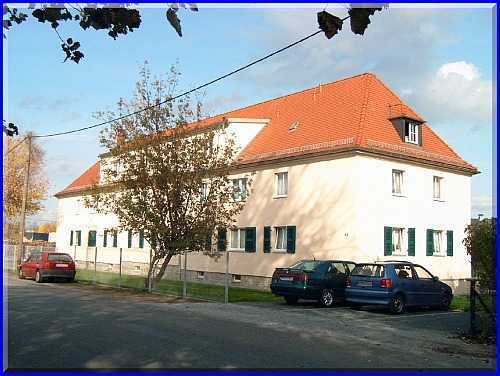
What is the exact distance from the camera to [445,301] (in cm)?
1928

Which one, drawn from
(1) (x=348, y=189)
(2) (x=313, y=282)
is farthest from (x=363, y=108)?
(2) (x=313, y=282)

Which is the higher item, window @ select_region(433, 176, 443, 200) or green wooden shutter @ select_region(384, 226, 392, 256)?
window @ select_region(433, 176, 443, 200)

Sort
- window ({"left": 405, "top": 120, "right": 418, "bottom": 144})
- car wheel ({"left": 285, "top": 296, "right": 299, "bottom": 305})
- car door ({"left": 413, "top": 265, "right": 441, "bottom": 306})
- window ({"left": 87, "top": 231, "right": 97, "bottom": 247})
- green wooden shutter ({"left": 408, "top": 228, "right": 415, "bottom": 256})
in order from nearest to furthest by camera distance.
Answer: car door ({"left": 413, "top": 265, "right": 441, "bottom": 306}) → car wheel ({"left": 285, "top": 296, "right": 299, "bottom": 305}) → green wooden shutter ({"left": 408, "top": 228, "right": 415, "bottom": 256}) → window ({"left": 405, "top": 120, "right": 418, "bottom": 144}) → window ({"left": 87, "top": 231, "right": 97, "bottom": 247})

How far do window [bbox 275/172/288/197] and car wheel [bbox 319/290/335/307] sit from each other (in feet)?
29.4

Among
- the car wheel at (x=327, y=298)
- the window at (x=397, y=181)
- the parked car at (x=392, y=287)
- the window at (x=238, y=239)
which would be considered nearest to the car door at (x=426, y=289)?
the parked car at (x=392, y=287)

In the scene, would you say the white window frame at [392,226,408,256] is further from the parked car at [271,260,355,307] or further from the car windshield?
the car windshield

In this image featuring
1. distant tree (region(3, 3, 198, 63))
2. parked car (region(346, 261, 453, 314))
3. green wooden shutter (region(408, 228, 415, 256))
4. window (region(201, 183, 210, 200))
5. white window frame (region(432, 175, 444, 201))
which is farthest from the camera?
white window frame (region(432, 175, 444, 201))

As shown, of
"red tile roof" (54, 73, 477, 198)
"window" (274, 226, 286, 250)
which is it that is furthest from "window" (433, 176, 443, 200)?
"window" (274, 226, 286, 250)

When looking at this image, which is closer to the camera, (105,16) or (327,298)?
(105,16)

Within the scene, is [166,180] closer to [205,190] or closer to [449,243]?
[205,190]

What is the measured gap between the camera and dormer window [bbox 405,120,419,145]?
91.5 feet

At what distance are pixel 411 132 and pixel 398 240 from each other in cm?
540

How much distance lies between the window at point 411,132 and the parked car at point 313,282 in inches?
392

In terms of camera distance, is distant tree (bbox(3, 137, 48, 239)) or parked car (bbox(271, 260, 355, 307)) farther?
distant tree (bbox(3, 137, 48, 239))
